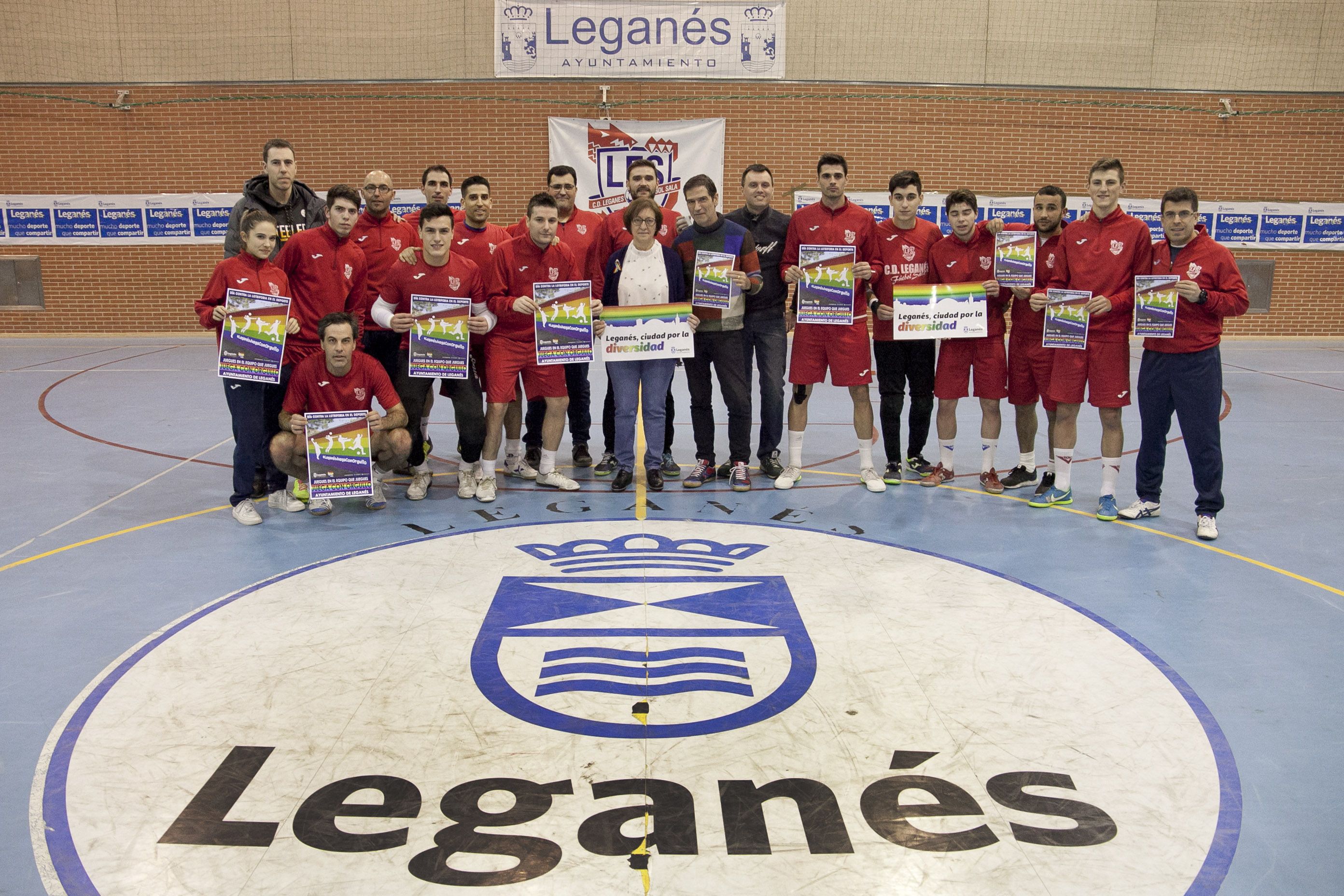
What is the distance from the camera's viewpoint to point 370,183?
252 inches

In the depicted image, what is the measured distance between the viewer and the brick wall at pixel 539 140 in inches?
541

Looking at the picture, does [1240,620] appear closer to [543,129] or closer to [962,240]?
[962,240]

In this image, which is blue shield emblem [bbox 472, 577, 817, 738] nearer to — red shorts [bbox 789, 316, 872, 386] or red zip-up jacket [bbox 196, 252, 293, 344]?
red shorts [bbox 789, 316, 872, 386]

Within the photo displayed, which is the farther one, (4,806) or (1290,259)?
(1290,259)

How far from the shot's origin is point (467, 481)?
6.70 m

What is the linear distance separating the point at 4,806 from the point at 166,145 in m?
13.2

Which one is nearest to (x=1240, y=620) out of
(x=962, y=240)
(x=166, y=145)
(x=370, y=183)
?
(x=962, y=240)

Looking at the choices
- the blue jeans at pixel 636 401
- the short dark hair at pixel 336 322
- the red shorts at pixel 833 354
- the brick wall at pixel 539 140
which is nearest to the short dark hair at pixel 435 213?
the short dark hair at pixel 336 322

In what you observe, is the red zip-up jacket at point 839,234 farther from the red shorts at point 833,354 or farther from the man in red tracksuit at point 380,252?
the man in red tracksuit at point 380,252

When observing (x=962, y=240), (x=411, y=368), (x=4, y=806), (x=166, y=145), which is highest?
(x=166, y=145)

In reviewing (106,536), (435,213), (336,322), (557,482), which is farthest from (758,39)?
(106,536)

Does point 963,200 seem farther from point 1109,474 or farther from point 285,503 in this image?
point 285,503

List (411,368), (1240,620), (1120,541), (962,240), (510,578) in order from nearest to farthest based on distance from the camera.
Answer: (1240,620), (510,578), (1120,541), (411,368), (962,240)

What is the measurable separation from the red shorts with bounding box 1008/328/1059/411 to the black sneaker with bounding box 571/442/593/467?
3.20 meters
